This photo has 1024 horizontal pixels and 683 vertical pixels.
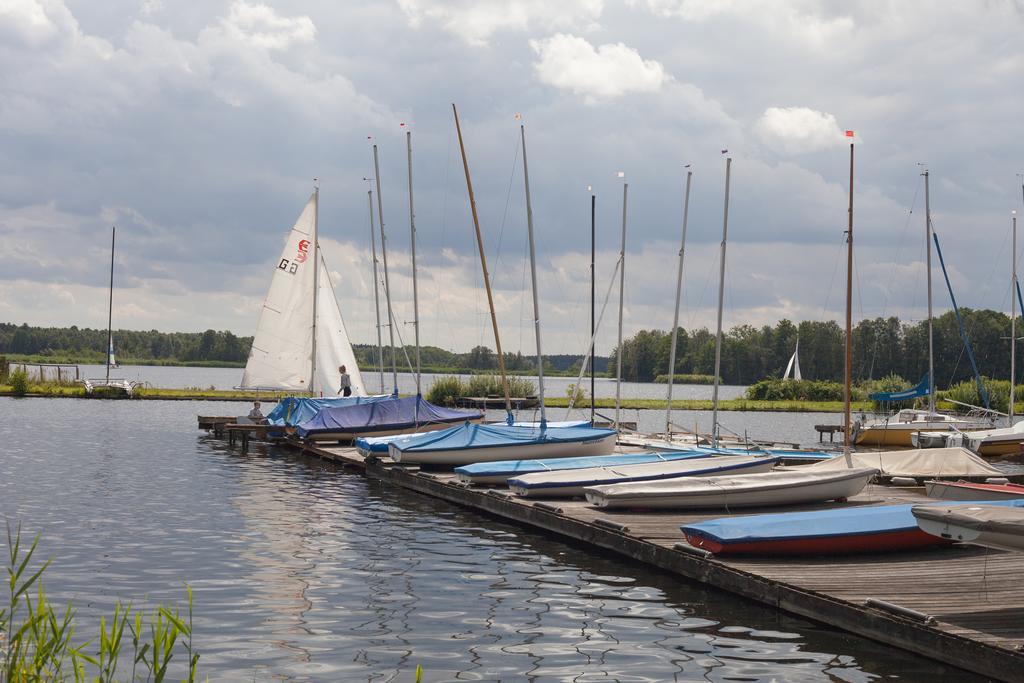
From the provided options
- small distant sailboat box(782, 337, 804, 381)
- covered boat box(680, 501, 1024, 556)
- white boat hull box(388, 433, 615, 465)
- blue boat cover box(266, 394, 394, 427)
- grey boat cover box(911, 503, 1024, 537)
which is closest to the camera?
grey boat cover box(911, 503, 1024, 537)

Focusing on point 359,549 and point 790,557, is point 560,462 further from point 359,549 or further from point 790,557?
point 790,557

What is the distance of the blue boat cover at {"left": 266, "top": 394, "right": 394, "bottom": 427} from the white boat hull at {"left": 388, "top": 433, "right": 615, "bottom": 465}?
8.69 meters

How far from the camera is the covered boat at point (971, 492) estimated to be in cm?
2006

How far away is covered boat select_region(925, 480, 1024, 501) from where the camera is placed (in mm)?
20062

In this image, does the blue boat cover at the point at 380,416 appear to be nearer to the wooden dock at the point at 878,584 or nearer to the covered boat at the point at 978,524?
the wooden dock at the point at 878,584

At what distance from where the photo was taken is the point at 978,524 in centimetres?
1131

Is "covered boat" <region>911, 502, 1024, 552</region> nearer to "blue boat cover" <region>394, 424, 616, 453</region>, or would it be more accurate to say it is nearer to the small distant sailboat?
"blue boat cover" <region>394, 424, 616, 453</region>

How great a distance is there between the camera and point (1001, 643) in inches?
404

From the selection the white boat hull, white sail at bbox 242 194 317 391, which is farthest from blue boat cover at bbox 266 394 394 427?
the white boat hull

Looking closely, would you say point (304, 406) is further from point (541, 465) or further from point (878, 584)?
point (878, 584)

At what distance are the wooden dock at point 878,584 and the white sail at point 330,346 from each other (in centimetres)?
2491

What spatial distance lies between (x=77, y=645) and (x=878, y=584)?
9.68 meters

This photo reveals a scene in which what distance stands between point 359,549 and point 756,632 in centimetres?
780

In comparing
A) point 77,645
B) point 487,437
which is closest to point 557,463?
point 487,437
